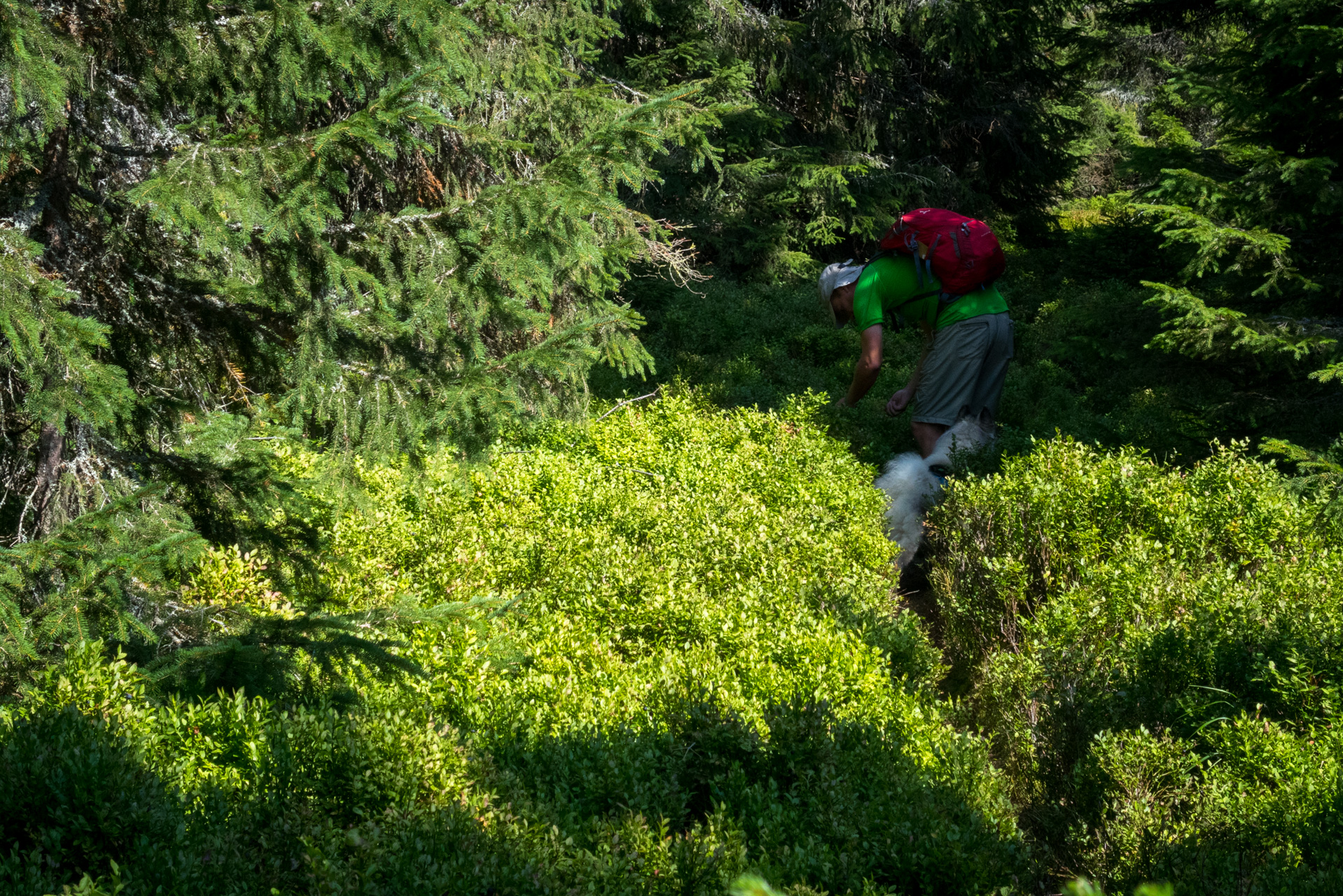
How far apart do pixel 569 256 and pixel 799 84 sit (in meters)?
11.8

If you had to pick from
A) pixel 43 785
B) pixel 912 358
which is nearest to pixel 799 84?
pixel 912 358

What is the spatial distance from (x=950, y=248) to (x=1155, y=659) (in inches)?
142

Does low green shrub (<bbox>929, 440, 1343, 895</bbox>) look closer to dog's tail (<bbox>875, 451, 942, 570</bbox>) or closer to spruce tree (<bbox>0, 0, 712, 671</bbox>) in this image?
dog's tail (<bbox>875, 451, 942, 570</bbox>)

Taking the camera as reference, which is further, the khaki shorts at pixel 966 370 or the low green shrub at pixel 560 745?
the khaki shorts at pixel 966 370

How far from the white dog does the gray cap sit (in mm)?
1373

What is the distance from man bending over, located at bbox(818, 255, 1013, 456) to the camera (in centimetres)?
703

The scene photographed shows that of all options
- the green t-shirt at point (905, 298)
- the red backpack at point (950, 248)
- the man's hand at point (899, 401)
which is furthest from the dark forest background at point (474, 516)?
the red backpack at point (950, 248)

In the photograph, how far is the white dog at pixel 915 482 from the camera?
6902 mm

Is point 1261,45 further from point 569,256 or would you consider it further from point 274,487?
point 274,487

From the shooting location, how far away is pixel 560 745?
363 centimetres

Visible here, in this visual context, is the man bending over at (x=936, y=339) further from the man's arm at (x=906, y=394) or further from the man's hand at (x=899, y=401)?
the man's hand at (x=899, y=401)

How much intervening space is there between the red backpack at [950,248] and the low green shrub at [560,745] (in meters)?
2.07

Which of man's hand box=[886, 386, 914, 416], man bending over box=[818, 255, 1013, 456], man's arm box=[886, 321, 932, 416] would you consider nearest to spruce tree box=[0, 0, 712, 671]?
man bending over box=[818, 255, 1013, 456]

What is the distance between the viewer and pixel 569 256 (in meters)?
4.75
